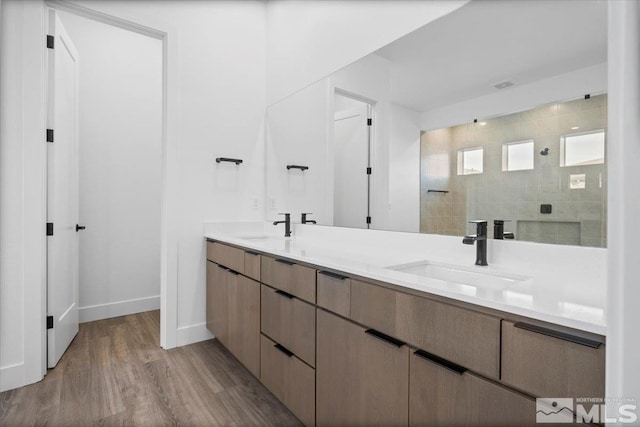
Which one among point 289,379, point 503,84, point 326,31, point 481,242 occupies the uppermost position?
point 326,31

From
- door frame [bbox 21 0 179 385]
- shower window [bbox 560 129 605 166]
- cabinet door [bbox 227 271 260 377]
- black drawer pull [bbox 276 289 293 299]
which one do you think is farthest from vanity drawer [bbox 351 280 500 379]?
door frame [bbox 21 0 179 385]

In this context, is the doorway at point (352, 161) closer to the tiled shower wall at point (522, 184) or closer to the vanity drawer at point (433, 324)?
the tiled shower wall at point (522, 184)

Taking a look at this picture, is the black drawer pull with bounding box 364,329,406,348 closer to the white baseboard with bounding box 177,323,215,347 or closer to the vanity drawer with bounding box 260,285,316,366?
the vanity drawer with bounding box 260,285,316,366

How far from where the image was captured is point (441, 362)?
98 cm

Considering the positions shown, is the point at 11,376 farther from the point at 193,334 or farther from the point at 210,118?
the point at 210,118

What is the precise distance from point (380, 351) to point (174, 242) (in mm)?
1973

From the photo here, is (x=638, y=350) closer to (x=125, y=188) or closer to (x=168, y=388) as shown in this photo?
(x=168, y=388)

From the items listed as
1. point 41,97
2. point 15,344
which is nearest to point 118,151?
point 41,97

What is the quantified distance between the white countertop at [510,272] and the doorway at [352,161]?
0.13 metres

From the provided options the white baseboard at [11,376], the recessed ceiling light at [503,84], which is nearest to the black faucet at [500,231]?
the recessed ceiling light at [503,84]

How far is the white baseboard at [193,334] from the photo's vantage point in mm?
2625

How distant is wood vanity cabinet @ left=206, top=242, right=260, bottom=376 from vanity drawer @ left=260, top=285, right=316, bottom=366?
124mm

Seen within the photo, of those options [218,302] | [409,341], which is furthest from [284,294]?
[218,302]

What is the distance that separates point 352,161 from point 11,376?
240 cm
